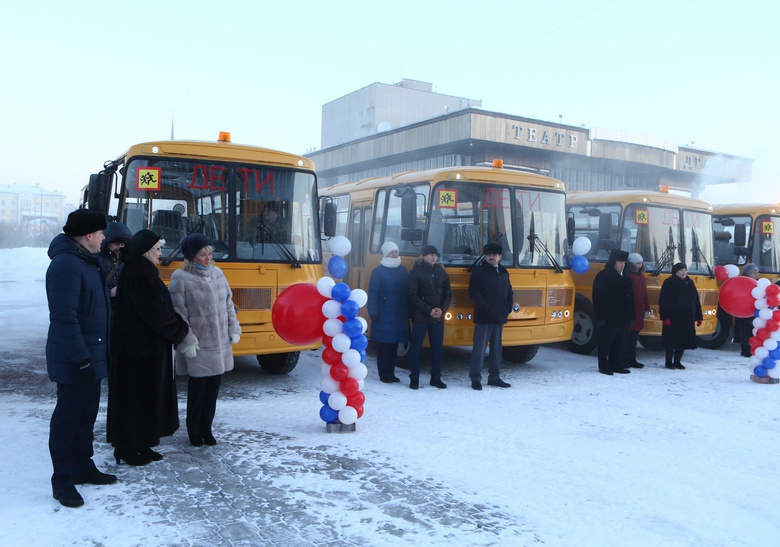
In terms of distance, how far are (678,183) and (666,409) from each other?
3193cm

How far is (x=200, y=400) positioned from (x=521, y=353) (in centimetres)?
615

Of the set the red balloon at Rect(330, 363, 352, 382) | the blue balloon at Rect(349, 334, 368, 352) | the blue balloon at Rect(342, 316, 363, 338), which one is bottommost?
the red balloon at Rect(330, 363, 352, 382)

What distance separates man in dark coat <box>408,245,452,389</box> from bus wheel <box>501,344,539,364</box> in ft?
7.42

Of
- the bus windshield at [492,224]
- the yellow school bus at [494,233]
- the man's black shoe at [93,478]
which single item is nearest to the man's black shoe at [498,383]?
the yellow school bus at [494,233]

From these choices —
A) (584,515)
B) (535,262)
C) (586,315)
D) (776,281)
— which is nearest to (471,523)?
(584,515)

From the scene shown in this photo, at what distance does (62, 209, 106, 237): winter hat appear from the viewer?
4566 mm

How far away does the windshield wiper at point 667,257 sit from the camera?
11.3 metres

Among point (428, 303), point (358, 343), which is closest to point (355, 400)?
point (358, 343)

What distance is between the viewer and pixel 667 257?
37.5ft

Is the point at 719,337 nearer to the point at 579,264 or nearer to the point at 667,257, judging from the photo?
the point at 667,257

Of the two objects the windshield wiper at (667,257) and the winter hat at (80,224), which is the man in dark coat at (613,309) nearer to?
the windshield wiper at (667,257)

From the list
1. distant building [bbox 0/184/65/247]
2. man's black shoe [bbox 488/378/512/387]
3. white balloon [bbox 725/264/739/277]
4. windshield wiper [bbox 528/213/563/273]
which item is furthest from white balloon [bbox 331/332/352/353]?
distant building [bbox 0/184/65/247]

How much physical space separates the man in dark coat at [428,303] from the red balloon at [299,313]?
240 centimetres

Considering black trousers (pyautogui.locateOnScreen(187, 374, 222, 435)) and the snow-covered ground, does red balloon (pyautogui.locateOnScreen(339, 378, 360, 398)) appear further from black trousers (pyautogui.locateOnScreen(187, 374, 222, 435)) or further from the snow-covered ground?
black trousers (pyautogui.locateOnScreen(187, 374, 222, 435))
